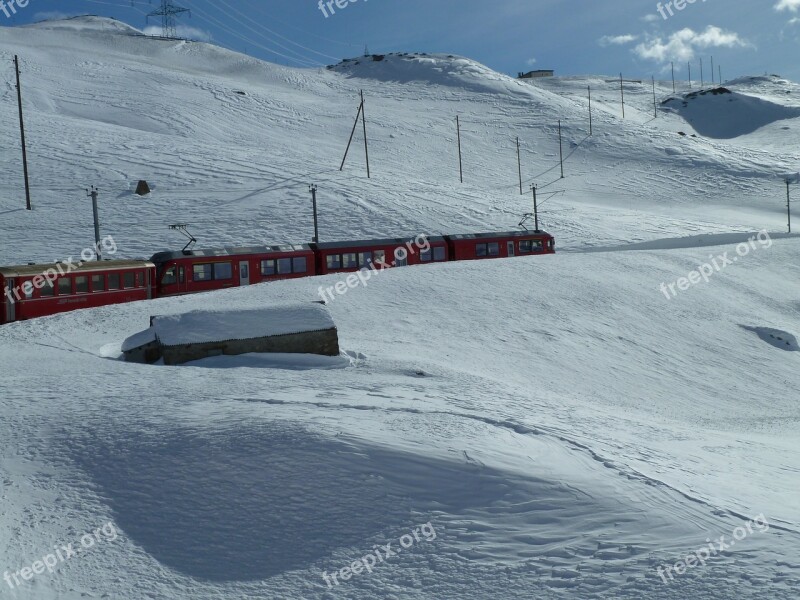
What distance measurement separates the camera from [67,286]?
76.1 feet

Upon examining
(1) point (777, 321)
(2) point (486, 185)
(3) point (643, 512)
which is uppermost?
(2) point (486, 185)

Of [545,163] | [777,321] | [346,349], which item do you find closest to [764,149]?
[545,163]

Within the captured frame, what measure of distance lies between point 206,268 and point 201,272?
260mm

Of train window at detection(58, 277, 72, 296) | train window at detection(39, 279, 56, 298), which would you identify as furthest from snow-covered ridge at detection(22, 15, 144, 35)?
train window at detection(39, 279, 56, 298)

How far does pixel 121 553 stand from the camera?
6.19 m

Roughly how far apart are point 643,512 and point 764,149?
4144 inches

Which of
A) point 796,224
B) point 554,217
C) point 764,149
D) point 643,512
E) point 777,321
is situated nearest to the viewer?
point 643,512

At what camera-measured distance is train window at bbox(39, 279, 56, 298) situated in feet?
73.8

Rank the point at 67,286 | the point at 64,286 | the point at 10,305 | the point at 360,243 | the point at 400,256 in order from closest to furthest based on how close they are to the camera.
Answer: the point at 10,305 → the point at 64,286 → the point at 67,286 → the point at 360,243 → the point at 400,256

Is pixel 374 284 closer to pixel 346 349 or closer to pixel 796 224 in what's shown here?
pixel 346 349
